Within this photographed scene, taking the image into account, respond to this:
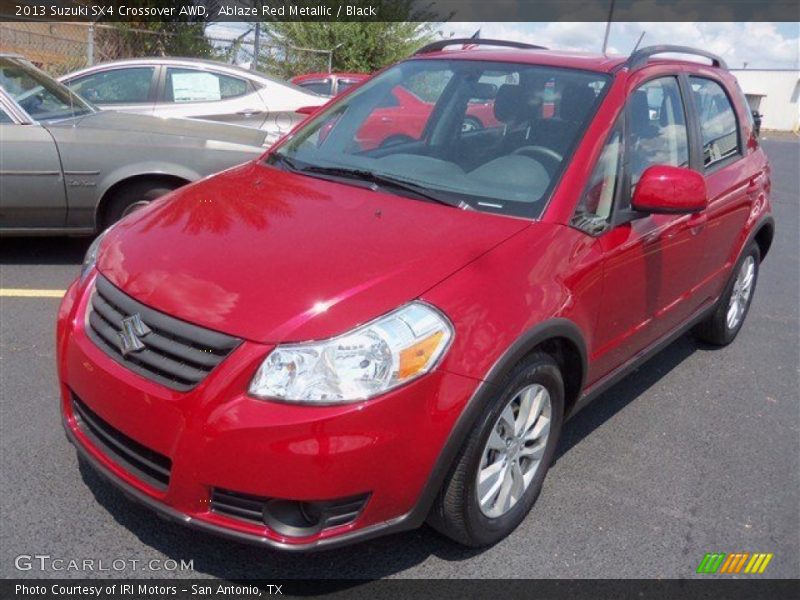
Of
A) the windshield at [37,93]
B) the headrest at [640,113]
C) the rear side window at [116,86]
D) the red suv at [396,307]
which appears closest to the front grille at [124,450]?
the red suv at [396,307]

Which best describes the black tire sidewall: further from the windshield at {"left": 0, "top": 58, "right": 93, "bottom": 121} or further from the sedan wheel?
the windshield at {"left": 0, "top": 58, "right": 93, "bottom": 121}

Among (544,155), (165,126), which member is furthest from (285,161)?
(165,126)

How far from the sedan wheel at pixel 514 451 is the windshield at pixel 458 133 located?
2.40ft

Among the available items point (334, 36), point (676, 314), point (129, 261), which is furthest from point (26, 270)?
point (334, 36)

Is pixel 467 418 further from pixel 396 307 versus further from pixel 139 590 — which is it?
pixel 139 590

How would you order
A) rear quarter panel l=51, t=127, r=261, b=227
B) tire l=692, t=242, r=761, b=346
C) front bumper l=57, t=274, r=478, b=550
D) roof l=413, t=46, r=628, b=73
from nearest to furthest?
front bumper l=57, t=274, r=478, b=550 < roof l=413, t=46, r=628, b=73 < tire l=692, t=242, r=761, b=346 < rear quarter panel l=51, t=127, r=261, b=227

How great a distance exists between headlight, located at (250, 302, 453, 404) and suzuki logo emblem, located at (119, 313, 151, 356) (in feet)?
1.47

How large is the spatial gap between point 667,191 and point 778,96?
68.3 metres

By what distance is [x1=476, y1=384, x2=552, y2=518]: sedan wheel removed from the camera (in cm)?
274

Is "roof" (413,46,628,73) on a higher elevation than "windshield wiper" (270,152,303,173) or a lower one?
higher

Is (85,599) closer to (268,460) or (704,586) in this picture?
(268,460)

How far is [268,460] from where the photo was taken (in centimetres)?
226

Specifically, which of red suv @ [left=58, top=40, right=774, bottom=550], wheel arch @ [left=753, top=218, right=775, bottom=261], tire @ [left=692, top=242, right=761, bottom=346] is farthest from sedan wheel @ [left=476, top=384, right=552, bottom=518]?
wheel arch @ [left=753, top=218, right=775, bottom=261]

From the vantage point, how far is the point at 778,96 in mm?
62750
